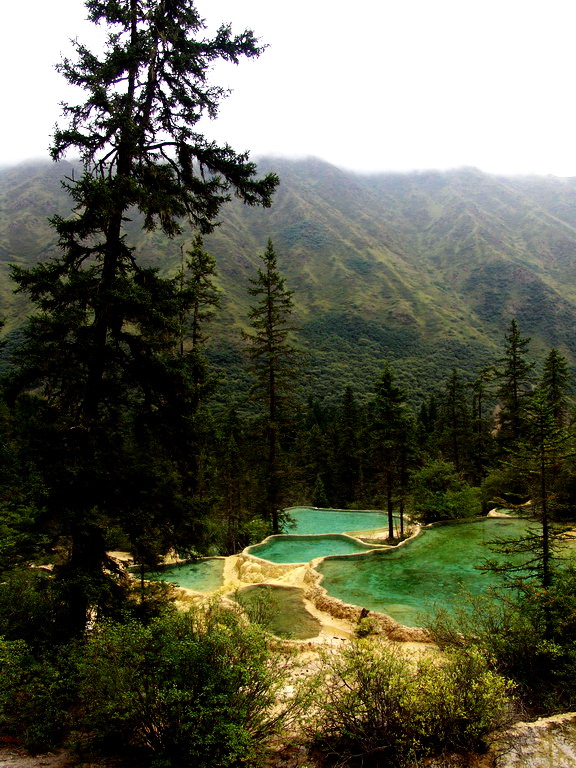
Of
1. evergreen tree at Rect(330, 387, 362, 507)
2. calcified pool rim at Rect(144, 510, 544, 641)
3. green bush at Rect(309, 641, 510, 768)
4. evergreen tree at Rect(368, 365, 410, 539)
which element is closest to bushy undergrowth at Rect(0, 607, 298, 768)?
green bush at Rect(309, 641, 510, 768)

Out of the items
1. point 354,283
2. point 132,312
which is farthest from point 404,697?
point 354,283

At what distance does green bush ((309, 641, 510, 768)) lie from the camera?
4590 millimetres

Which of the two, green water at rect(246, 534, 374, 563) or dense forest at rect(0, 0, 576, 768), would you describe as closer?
dense forest at rect(0, 0, 576, 768)

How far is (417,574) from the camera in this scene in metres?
15.6

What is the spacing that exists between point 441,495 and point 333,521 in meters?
8.90

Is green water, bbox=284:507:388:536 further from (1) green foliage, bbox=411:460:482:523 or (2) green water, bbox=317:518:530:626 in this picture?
(2) green water, bbox=317:518:530:626

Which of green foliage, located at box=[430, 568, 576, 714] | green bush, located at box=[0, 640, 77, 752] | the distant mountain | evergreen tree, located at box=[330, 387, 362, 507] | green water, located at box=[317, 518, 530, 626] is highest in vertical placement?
the distant mountain

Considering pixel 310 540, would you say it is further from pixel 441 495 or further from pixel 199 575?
pixel 441 495

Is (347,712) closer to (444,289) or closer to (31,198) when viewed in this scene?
(444,289)

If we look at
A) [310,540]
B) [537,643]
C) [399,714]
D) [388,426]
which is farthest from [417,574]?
[399,714]

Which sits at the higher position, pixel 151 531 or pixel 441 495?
pixel 151 531

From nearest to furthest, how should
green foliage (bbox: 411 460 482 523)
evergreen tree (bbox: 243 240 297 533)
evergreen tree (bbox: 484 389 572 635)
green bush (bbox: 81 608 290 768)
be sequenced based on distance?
1. green bush (bbox: 81 608 290 768)
2. evergreen tree (bbox: 484 389 572 635)
3. green foliage (bbox: 411 460 482 523)
4. evergreen tree (bbox: 243 240 297 533)

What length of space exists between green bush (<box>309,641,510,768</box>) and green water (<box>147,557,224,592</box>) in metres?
12.9

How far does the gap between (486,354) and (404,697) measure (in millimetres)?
109779
